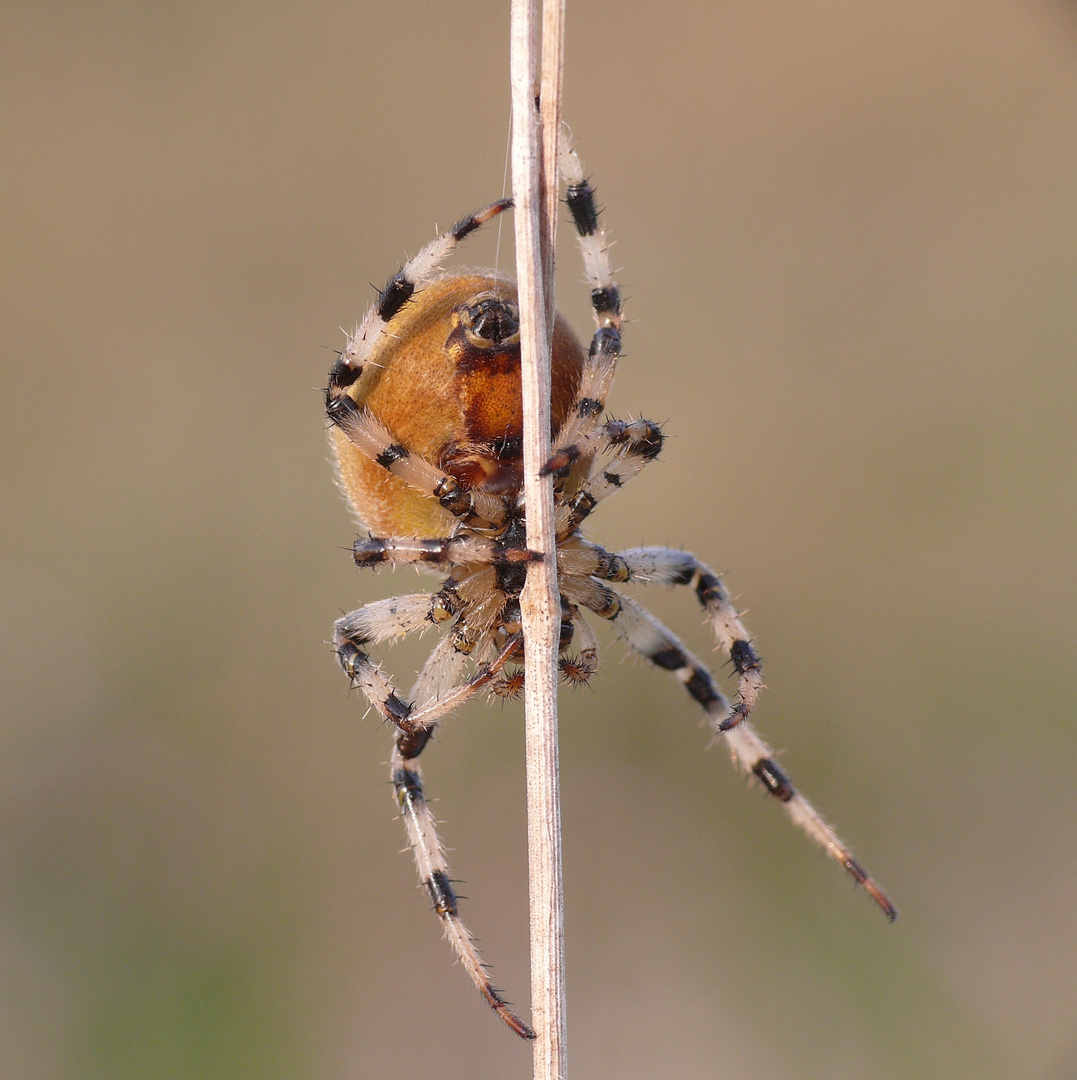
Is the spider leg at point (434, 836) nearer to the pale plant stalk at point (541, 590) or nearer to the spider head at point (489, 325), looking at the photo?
the pale plant stalk at point (541, 590)

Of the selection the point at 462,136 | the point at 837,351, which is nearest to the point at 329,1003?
the point at 837,351

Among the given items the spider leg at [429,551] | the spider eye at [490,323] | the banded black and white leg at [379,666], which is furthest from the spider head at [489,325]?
the banded black and white leg at [379,666]

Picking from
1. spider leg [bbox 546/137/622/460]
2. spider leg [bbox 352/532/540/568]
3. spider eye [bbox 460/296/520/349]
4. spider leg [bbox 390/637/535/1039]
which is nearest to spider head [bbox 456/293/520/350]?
spider eye [bbox 460/296/520/349]

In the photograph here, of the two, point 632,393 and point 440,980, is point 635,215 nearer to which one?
point 632,393

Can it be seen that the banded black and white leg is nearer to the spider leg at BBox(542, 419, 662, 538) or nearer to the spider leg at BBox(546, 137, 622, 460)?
the spider leg at BBox(542, 419, 662, 538)

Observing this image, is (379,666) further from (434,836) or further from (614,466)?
(614,466)

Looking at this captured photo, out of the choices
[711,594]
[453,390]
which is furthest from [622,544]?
[453,390]
